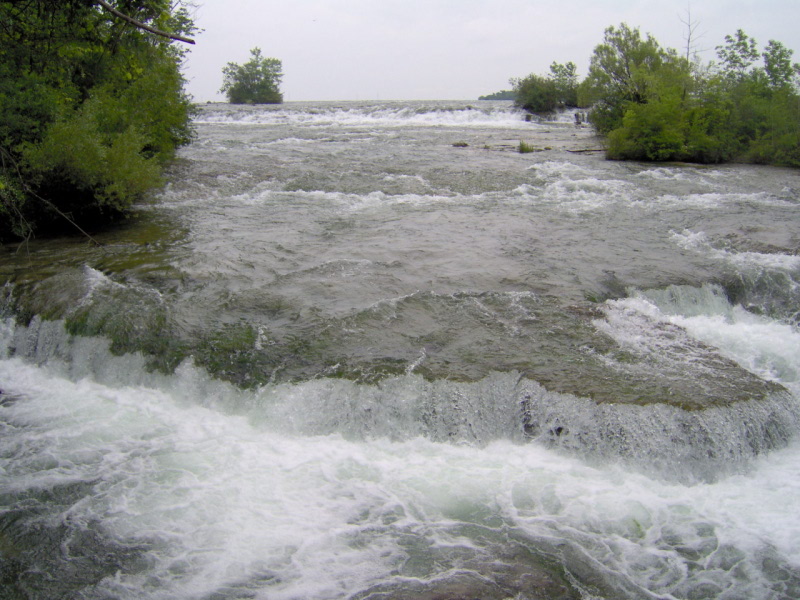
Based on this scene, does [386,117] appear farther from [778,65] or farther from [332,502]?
[332,502]

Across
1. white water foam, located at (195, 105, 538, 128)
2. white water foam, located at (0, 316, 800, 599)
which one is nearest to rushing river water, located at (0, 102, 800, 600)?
white water foam, located at (0, 316, 800, 599)

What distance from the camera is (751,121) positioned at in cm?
2234

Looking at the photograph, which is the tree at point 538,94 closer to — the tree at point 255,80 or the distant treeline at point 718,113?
the distant treeline at point 718,113

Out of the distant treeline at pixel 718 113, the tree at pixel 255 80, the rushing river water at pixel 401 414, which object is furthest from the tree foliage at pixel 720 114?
the tree at pixel 255 80

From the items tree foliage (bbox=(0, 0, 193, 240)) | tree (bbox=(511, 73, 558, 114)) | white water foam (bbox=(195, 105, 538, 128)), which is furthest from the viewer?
tree (bbox=(511, 73, 558, 114))

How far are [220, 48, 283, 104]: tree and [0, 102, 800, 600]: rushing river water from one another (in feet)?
215

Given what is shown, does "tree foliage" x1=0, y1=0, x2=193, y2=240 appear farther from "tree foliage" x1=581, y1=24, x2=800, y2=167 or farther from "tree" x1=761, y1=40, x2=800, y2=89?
"tree" x1=761, y1=40, x2=800, y2=89

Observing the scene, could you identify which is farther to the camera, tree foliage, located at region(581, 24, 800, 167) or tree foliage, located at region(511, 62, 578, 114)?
tree foliage, located at region(511, 62, 578, 114)

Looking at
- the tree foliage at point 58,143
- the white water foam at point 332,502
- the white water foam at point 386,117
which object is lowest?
the white water foam at point 332,502

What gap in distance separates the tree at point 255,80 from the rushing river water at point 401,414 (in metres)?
65.5

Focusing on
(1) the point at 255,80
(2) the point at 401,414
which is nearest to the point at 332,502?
(2) the point at 401,414

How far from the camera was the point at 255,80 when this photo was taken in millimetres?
72562

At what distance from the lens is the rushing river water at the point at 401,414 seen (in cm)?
452

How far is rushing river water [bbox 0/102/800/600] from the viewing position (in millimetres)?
4516
